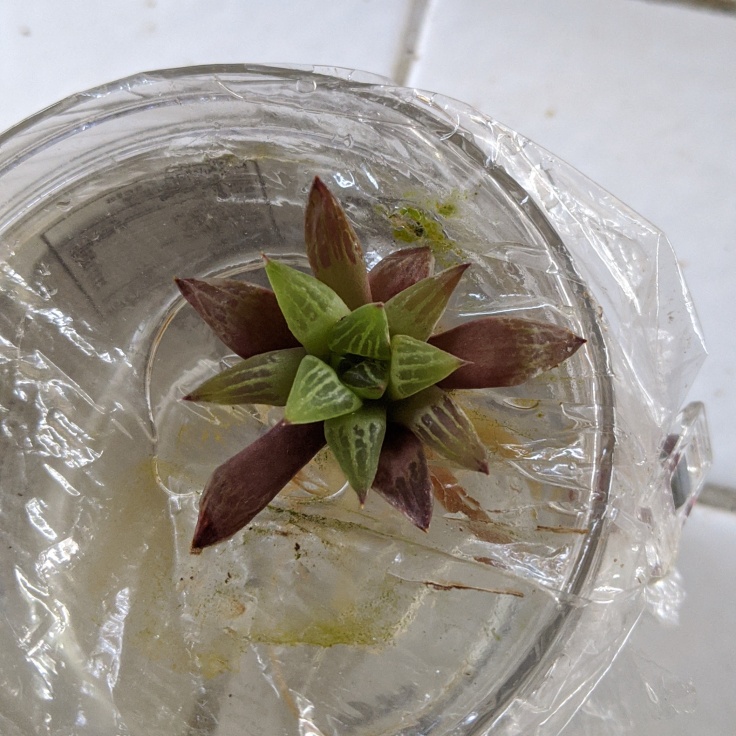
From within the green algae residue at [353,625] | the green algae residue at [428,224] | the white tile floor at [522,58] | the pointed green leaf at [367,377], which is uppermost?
the white tile floor at [522,58]

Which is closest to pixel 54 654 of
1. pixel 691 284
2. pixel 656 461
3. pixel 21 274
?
pixel 21 274

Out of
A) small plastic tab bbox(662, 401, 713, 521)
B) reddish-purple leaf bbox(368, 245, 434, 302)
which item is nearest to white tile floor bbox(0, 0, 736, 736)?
small plastic tab bbox(662, 401, 713, 521)

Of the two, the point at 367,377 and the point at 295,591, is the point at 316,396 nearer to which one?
the point at 367,377

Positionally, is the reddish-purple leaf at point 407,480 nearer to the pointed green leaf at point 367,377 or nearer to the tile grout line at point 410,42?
the pointed green leaf at point 367,377

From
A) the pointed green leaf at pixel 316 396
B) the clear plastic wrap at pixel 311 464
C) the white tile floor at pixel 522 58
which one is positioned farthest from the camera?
the white tile floor at pixel 522 58

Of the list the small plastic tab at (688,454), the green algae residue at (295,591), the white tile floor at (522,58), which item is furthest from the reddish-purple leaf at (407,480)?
the white tile floor at (522,58)

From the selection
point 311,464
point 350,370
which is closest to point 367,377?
point 350,370

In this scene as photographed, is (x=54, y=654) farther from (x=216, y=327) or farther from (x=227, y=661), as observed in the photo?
(x=216, y=327)
